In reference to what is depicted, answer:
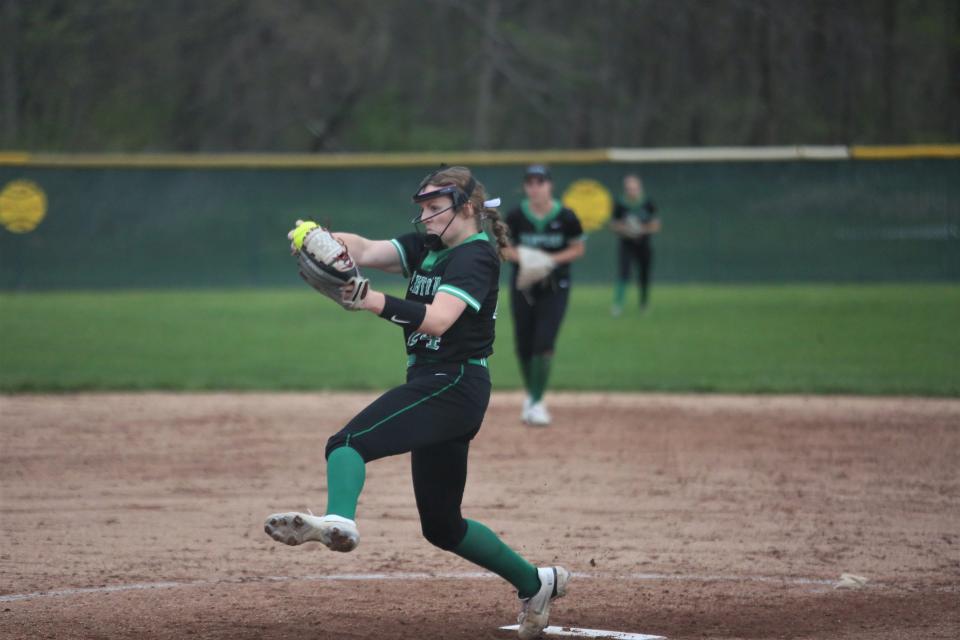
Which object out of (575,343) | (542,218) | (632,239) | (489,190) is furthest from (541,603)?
(489,190)

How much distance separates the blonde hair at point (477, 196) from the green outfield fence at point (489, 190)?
51.4 feet

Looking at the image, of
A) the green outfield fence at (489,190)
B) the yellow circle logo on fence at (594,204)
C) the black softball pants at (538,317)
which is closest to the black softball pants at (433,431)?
the black softball pants at (538,317)

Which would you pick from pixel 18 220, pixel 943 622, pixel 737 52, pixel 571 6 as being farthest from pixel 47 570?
pixel 571 6

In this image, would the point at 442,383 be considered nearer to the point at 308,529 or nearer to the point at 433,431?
the point at 433,431

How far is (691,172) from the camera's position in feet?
69.1

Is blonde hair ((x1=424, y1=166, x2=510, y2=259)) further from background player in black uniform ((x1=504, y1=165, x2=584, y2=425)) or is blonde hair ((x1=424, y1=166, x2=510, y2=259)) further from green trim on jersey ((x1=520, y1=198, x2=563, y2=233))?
green trim on jersey ((x1=520, y1=198, x2=563, y2=233))

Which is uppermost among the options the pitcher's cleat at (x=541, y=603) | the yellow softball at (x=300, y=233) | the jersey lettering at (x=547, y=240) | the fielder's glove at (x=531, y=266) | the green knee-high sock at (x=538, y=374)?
the yellow softball at (x=300, y=233)

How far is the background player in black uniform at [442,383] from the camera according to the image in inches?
169

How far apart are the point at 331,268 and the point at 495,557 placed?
1.37 meters

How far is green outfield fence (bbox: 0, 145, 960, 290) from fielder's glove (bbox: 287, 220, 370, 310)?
16364 mm

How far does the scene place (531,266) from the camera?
9.34m

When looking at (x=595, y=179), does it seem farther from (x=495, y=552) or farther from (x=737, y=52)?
(x=495, y=552)

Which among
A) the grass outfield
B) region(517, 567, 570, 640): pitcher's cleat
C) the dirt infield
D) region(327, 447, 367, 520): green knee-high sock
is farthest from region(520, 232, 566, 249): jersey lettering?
region(327, 447, 367, 520): green knee-high sock

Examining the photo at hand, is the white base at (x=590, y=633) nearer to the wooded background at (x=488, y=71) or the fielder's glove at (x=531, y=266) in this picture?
the fielder's glove at (x=531, y=266)
